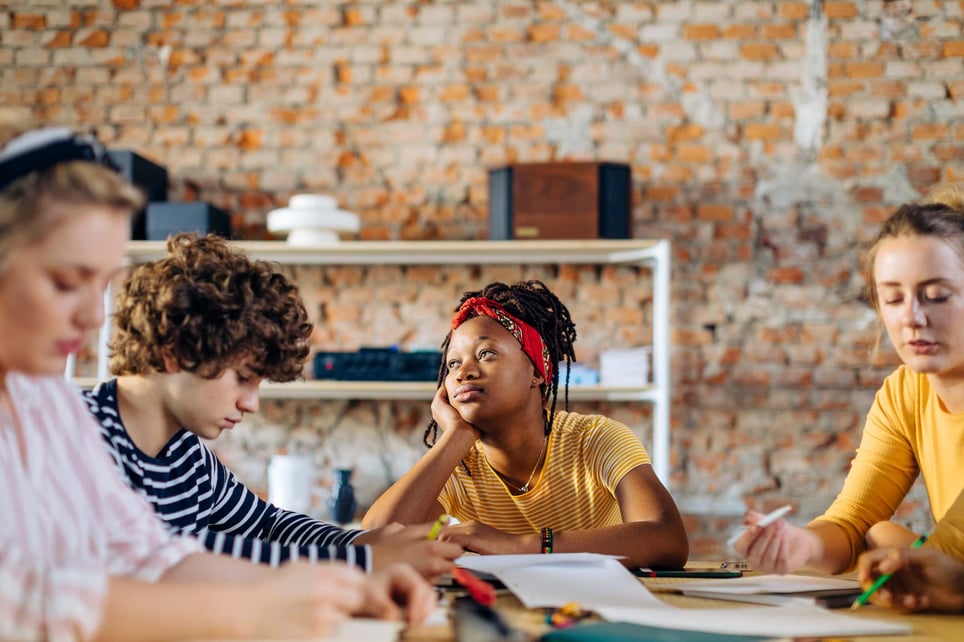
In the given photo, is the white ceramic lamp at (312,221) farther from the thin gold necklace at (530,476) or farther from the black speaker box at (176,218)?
the thin gold necklace at (530,476)

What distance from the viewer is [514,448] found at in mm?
2010

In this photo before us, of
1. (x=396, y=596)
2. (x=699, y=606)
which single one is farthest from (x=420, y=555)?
(x=699, y=606)

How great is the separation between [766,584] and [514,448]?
31.0 inches

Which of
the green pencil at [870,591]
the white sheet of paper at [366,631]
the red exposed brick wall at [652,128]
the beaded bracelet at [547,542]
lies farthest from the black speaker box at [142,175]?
the green pencil at [870,591]

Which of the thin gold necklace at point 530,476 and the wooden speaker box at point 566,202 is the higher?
the wooden speaker box at point 566,202

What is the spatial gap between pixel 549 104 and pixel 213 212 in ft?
4.52

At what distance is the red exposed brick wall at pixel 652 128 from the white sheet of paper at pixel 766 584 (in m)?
2.19

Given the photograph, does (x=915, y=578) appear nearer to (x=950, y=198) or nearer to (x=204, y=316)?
A: (x=950, y=198)

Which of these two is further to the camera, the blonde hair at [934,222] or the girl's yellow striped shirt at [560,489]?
the girl's yellow striped shirt at [560,489]

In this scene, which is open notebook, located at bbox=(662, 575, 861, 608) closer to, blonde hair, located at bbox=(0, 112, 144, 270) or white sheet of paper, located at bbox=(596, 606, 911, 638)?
white sheet of paper, located at bbox=(596, 606, 911, 638)

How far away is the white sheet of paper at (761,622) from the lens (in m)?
0.97

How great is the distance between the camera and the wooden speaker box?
3.36 m

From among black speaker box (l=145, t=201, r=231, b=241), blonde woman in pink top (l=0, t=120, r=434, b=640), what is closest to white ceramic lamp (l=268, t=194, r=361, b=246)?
black speaker box (l=145, t=201, r=231, b=241)

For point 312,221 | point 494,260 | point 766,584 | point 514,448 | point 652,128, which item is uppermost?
point 652,128
